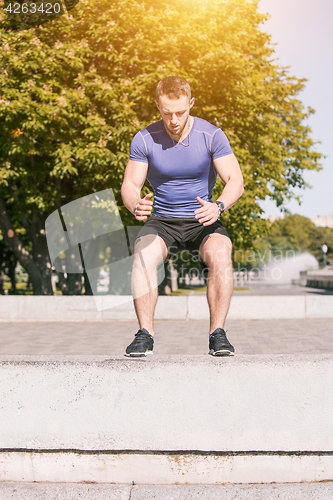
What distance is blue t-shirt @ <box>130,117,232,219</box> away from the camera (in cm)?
365

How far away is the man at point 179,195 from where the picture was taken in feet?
11.5

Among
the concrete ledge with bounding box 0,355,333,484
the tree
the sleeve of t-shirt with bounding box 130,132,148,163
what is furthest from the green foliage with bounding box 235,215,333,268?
the concrete ledge with bounding box 0,355,333,484

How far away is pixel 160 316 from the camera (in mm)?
12188

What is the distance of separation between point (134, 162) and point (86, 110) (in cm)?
1076

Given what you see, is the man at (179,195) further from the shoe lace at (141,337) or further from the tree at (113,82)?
the tree at (113,82)

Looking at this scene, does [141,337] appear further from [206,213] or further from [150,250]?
[206,213]

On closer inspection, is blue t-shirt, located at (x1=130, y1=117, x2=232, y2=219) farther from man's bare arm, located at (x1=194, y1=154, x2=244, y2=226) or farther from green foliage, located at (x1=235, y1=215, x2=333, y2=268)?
green foliage, located at (x1=235, y1=215, x2=333, y2=268)

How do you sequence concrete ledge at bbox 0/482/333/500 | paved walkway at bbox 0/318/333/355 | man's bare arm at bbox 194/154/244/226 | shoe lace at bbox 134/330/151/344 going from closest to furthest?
concrete ledge at bbox 0/482/333/500 < shoe lace at bbox 134/330/151/344 < man's bare arm at bbox 194/154/244/226 < paved walkway at bbox 0/318/333/355

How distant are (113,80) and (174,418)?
42.7 feet

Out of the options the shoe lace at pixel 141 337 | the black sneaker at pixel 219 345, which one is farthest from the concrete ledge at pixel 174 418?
the shoe lace at pixel 141 337

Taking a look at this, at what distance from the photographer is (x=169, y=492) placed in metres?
2.63

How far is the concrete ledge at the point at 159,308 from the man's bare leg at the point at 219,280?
28.1ft

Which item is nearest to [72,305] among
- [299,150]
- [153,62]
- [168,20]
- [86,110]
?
[86,110]

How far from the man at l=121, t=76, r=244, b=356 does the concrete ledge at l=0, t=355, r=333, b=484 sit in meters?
0.68
